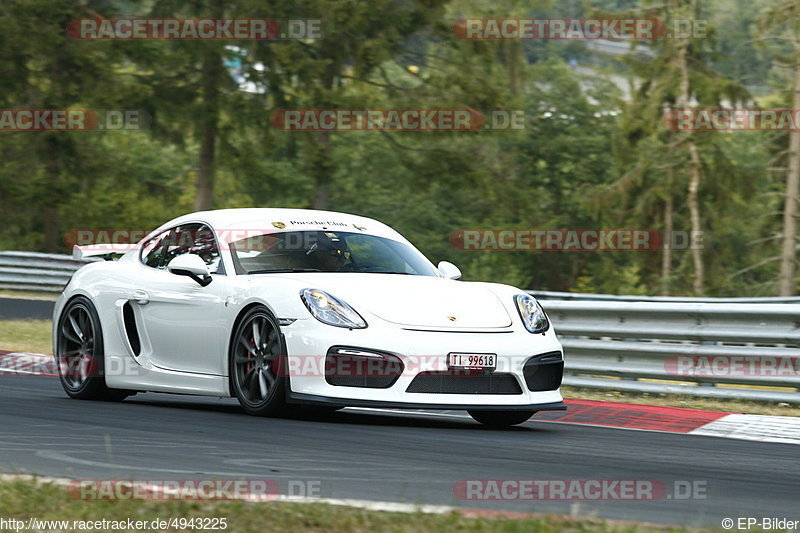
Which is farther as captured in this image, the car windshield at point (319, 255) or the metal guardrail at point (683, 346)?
the metal guardrail at point (683, 346)

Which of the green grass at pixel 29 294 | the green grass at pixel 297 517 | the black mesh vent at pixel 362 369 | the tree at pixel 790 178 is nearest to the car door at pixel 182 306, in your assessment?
the black mesh vent at pixel 362 369

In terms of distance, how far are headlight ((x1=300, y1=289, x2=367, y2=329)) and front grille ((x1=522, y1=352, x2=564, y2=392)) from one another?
3.66 ft

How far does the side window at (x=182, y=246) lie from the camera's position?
29.2 ft

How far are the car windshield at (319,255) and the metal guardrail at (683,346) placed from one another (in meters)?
2.86

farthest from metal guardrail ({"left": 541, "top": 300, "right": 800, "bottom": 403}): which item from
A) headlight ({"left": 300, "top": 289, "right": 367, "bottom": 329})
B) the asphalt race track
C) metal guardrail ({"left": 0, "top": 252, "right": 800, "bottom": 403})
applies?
headlight ({"left": 300, "top": 289, "right": 367, "bottom": 329})

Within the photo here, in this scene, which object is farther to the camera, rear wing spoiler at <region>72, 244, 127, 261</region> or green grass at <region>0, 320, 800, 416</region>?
rear wing spoiler at <region>72, 244, 127, 261</region>

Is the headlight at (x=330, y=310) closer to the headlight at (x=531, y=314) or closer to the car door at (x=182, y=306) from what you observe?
the car door at (x=182, y=306)

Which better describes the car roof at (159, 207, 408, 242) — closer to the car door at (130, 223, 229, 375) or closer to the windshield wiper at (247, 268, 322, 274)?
the car door at (130, 223, 229, 375)

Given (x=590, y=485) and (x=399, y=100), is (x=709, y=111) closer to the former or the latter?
(x=399, y=100)

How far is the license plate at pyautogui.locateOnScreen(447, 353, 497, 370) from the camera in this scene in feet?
25.0

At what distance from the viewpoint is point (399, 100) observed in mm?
34969

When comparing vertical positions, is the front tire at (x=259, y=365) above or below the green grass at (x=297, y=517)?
above

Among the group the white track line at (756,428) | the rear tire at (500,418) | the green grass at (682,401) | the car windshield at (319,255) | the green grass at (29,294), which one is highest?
the car windshield at (319,255)

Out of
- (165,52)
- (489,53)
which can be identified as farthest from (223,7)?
(489,53)
